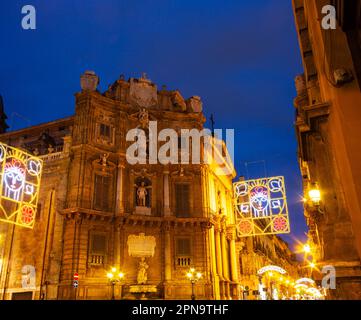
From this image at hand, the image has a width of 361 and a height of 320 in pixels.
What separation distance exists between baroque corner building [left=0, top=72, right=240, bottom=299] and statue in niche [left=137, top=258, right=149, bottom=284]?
162mm

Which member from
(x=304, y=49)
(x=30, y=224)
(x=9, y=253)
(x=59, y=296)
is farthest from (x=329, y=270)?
(x=9, y=253)

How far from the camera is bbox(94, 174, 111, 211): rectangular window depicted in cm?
2890

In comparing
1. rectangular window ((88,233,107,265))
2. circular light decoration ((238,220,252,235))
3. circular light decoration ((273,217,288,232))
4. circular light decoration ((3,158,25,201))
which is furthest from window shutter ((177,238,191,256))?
circular light decoration ((3,158,25,201))

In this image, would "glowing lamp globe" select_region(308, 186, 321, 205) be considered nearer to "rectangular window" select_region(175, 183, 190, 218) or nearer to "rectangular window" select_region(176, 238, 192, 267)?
"rectangular window" select_region(176, 238, 192, 267)

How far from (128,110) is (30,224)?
17.7 metres

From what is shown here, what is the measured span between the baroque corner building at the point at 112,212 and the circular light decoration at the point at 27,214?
8508 mm

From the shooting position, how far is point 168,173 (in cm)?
3250

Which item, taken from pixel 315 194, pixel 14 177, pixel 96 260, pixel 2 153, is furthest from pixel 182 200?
pixel 315 194

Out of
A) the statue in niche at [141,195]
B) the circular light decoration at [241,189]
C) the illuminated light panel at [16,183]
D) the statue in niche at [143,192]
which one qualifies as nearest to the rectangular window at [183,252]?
the statue in niche at [143,192]

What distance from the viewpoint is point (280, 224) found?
21.6 m

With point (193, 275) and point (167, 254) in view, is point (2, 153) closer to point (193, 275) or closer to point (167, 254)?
point (167, 254)

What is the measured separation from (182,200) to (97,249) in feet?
29.3

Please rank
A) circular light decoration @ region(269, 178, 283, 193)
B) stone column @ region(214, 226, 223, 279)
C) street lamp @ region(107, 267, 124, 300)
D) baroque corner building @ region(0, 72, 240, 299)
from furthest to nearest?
stone column @ region(214, 226, 223, 279) < baroque corner building @ region(0, 72, 240, 299) < street lamp @ region(107, 267, 124, 300) < circular light decoration @ region(269, 178, 283, 193)

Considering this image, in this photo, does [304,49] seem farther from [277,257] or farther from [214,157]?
[277,257]
